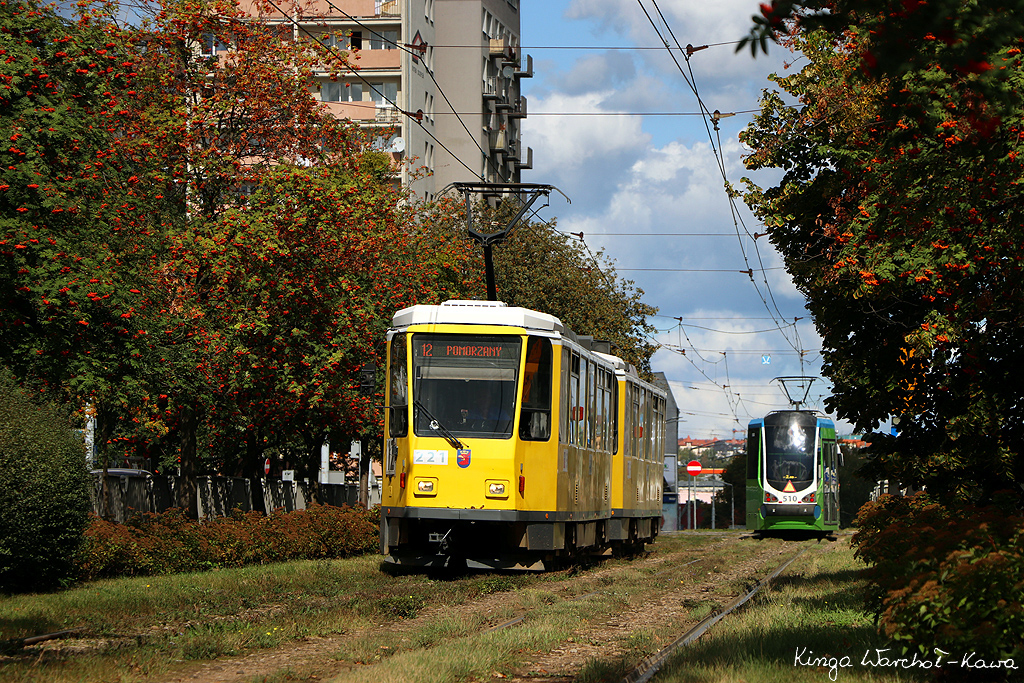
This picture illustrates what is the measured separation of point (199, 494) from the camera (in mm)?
26328

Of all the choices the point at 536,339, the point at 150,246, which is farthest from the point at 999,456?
the point at 150,246

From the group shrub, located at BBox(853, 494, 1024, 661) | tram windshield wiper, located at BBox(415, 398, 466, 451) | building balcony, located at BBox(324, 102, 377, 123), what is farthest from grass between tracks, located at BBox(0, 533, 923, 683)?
building balcony, located at BBox(324, 102, 377, 123)

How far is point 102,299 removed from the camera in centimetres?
1494

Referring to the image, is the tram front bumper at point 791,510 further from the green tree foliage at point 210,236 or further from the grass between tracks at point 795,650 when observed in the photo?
the grass between tracks at point 795,650

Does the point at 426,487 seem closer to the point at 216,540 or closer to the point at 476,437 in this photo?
the point at 476,437

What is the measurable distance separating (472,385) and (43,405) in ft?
20.1

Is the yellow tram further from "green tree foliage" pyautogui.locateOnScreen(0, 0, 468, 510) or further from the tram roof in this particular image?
"green tree foliage" pyautogui.locateOnScreen(0, 0, 468, 510)

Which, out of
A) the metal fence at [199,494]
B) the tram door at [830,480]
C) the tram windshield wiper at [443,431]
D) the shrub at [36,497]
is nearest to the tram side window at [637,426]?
the metal fence at [199,494]

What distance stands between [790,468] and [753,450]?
4.50 feet

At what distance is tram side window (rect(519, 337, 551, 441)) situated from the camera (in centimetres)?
1723

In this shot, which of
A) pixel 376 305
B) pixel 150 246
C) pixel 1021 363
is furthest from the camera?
pixel 376 305

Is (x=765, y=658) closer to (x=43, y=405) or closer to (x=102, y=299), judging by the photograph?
(x=102, y=299)

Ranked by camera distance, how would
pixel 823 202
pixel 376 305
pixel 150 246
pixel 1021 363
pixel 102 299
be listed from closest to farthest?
pixel 1021 363, pixel 102 299, pixel 823 202, pixel 150 246, pixel 376 305

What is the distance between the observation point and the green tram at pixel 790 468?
3794 centimetres
